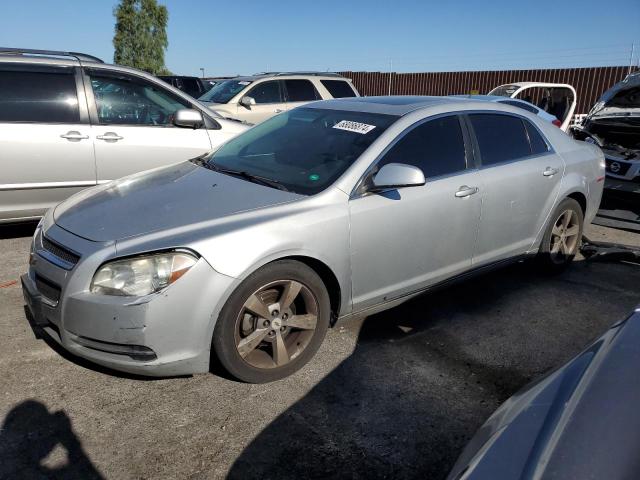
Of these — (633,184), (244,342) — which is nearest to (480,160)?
(244,342)

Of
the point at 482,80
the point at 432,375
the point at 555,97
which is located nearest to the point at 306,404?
the point at 432,375

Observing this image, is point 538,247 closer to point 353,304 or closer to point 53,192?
point 353,304

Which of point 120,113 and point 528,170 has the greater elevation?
point 120,113

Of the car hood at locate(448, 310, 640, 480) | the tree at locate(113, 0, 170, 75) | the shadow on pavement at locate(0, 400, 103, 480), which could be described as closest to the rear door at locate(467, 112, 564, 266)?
the car hood at locate(448, 310, 640, 480)

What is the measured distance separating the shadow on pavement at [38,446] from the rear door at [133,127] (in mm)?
2951

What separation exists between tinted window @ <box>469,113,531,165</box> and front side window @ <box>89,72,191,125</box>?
3.16m

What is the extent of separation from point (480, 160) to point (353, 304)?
1467 mm

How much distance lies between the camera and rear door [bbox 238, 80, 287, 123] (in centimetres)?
1028

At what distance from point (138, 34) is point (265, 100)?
23677 millimetres

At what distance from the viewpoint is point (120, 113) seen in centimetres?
525

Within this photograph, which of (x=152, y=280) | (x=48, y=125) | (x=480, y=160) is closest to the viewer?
(x=152, y=280)

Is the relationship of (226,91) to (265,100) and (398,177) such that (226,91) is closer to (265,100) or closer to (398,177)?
(265,100)

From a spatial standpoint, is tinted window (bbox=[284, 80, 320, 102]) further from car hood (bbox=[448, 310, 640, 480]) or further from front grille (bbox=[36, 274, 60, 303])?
car hood (bbox=[448, 310, 640, 480])

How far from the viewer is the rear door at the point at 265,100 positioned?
10.3m
